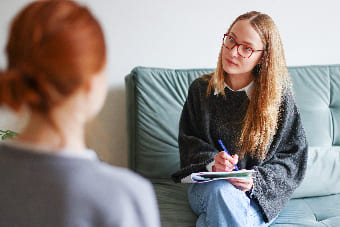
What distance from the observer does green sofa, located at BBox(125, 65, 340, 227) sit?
5.69ft

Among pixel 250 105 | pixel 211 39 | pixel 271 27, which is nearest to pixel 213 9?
pixel 211 39

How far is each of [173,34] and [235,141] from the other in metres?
0.85

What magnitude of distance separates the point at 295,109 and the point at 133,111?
0.84m

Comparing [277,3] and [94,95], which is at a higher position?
[277,3]

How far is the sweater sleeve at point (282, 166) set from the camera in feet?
4.94

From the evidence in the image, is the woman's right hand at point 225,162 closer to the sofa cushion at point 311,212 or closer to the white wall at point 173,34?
the sofa cushion at point 311,212

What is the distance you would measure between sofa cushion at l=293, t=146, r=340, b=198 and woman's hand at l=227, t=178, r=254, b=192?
42 centimetres

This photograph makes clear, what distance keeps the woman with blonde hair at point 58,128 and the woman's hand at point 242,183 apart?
847 millimetres

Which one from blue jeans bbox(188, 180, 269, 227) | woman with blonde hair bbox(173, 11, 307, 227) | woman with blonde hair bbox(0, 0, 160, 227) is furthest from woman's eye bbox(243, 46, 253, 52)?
woman with blonde hair bbox(0, 0, 160, 227)

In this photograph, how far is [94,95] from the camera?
0.65 meters

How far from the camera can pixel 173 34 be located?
6.97ft

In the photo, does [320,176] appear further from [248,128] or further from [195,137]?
[195,137]

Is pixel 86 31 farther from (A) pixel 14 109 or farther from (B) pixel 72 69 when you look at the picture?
(A) pixel 14 109

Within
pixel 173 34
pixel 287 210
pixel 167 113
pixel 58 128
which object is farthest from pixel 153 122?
pixel 58 128
